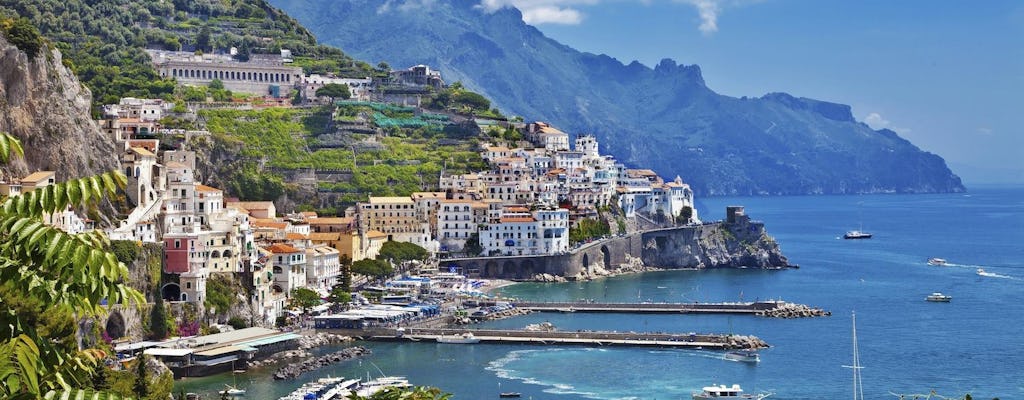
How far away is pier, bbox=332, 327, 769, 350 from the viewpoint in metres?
49.6

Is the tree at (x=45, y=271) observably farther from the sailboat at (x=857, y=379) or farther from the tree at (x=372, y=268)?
the tree at (x=372, y=268)

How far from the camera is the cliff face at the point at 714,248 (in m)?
83.9

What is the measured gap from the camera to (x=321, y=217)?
2876 inches

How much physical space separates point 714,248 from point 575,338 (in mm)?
35974

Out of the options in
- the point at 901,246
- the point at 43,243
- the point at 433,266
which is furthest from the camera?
the point at 901,246

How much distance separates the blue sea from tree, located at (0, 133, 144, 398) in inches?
1282

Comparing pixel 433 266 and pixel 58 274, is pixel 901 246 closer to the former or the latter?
pixel 433 266

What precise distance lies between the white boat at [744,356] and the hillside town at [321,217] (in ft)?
58.3

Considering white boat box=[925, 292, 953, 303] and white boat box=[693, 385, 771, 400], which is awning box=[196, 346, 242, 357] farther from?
white boat box=[925, 292, 953, 303]

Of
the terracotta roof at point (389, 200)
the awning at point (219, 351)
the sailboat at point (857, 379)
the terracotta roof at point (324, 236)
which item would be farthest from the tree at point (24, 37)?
the sailboat at point (857, 379)

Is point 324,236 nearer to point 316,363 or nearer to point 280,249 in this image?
point 280,249

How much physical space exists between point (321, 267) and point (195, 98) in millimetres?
23976

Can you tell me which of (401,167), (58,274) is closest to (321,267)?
(401,167)

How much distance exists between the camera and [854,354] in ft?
148
